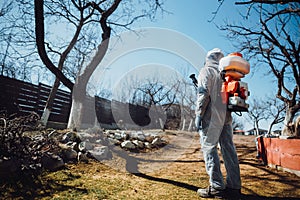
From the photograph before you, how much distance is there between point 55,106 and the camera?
31.0ft

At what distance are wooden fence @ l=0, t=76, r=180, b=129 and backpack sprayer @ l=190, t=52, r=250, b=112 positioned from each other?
11.4 ft

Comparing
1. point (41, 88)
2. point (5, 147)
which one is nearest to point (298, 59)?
point (5, 147)

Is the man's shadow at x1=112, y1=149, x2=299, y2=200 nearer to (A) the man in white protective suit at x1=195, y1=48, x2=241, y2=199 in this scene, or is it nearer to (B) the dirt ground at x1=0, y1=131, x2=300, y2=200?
(B) the dirt ground at x1=0, y1=131, x2=300, y2=200

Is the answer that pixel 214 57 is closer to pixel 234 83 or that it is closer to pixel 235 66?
pixel 235 66

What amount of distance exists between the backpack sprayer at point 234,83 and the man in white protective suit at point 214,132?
7 cm

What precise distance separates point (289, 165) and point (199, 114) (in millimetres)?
2150

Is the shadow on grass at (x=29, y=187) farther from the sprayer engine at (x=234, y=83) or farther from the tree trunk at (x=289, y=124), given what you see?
the tree trunk at (x=289, y=124)

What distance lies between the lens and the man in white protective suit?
2.14 metres

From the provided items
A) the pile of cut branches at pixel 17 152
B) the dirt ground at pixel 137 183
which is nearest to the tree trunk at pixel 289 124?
the dirt ground at pixel 137 183

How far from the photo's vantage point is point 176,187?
239 cm

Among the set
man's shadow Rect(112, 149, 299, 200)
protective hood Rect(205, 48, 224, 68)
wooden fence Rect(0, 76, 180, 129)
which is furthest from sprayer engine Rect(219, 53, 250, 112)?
wooden fence Rect(0, 76, 180, 129)

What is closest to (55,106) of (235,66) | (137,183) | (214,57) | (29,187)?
(29,187)

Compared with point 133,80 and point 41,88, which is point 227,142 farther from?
point 133,80

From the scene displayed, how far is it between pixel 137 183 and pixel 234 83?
1.83 meters
